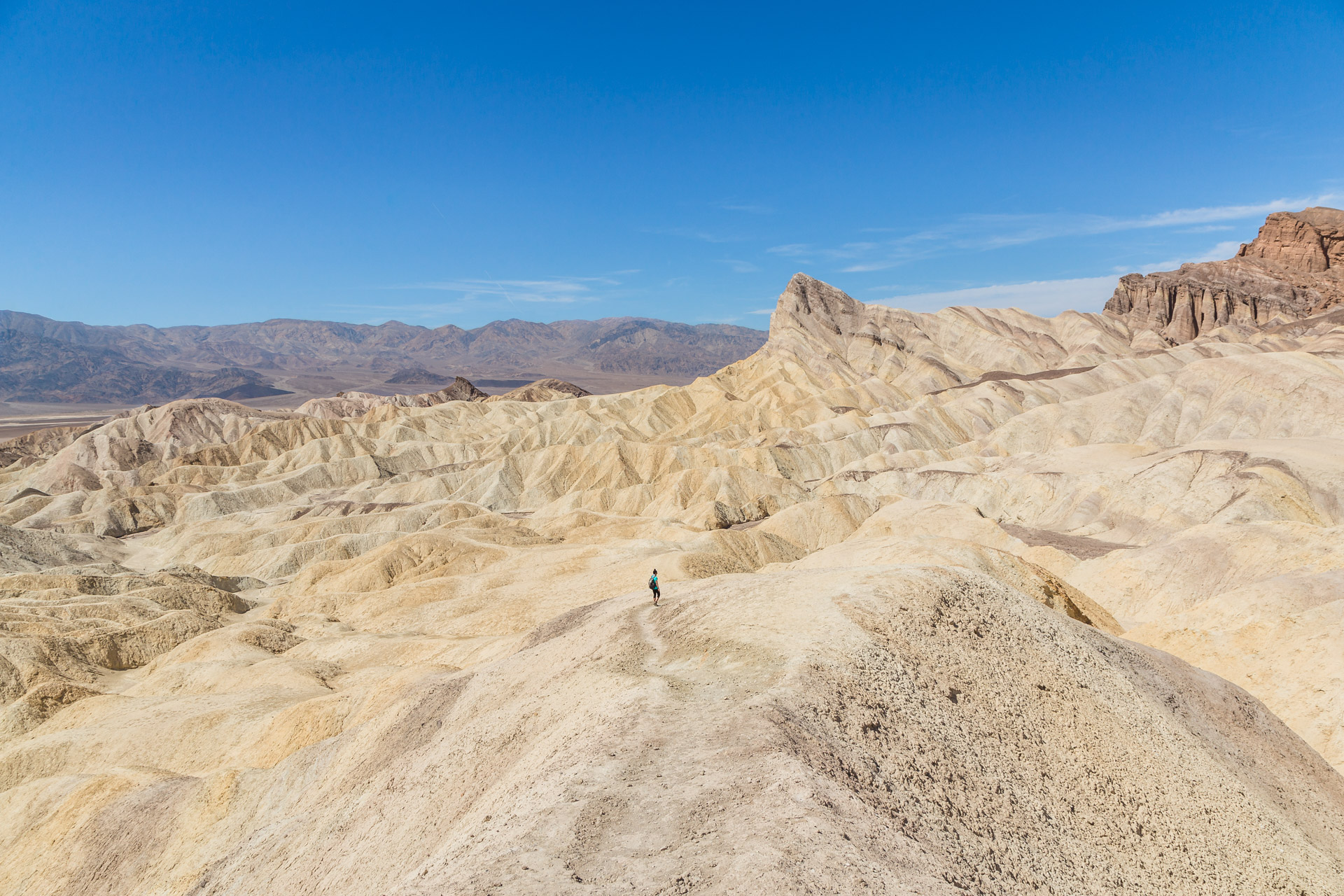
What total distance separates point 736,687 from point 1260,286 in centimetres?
15520

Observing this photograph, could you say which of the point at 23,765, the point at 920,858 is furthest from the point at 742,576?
the point at 23,765

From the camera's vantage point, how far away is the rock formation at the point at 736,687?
38.6 feet

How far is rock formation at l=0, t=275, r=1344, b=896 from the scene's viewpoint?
11.8 m

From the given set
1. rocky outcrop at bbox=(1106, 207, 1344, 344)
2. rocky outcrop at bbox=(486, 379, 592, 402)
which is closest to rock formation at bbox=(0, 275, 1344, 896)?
rocky outcrop at bbox=(1106, 207, 1344, 344)

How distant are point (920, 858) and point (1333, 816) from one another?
575 inches

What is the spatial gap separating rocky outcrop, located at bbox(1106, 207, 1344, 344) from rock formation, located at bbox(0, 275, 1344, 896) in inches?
2551

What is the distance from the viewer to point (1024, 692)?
16.4m

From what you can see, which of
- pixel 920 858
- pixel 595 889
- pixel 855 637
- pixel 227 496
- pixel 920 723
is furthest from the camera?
pixel 227 496

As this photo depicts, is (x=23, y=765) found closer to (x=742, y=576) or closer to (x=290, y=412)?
(x=742, y=576)

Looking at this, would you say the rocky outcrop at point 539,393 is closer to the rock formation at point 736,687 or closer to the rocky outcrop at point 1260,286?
the rock formation at point 736,687

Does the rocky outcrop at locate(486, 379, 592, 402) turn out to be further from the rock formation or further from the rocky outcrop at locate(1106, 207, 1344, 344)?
the rocky outcrop at locate(1106, 207, 1344, 344)

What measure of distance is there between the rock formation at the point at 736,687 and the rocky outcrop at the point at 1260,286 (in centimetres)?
6479

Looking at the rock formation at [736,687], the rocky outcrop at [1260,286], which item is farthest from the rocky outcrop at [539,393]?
the rocky outcrop at [1260,286]

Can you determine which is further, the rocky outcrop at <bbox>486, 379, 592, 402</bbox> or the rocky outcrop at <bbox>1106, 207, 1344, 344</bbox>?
the rocky outcrop at <bbox>486, 379, 592, 402</bbox>
